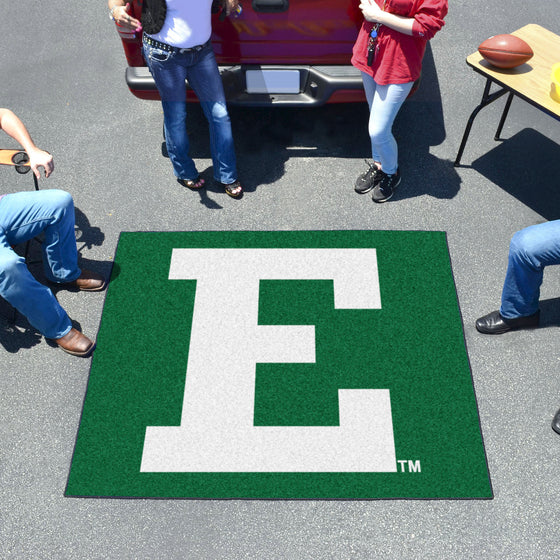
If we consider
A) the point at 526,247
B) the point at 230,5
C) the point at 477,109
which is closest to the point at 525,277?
the point at 526,247

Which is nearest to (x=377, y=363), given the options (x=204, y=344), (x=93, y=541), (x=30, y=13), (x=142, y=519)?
(x=204, y=344)

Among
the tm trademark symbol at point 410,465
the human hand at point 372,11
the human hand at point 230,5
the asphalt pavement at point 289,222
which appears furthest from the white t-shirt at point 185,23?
the tm trademark symbol at point 410,465

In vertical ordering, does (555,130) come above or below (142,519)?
above

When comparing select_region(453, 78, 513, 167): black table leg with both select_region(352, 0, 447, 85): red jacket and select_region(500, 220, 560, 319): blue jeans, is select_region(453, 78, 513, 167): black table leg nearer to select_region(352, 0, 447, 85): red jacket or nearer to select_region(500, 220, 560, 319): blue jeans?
select_region(352, 0, 447, 85): red jacket

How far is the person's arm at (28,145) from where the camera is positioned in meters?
2.99

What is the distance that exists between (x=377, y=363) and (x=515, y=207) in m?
1.48

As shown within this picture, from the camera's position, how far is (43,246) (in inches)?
128

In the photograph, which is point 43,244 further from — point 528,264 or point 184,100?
point 528,264

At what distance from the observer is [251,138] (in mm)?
4168

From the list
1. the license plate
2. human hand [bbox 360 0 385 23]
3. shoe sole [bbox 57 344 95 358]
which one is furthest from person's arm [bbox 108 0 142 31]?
shoe sole [bbox 57 344 95 358]

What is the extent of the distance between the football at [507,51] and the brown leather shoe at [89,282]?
2.53 meters

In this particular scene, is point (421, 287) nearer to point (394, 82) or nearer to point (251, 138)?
point (394, 82)

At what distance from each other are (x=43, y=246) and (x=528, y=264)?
252cm

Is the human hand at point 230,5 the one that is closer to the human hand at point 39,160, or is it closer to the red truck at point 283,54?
the red truck at point 283,54
